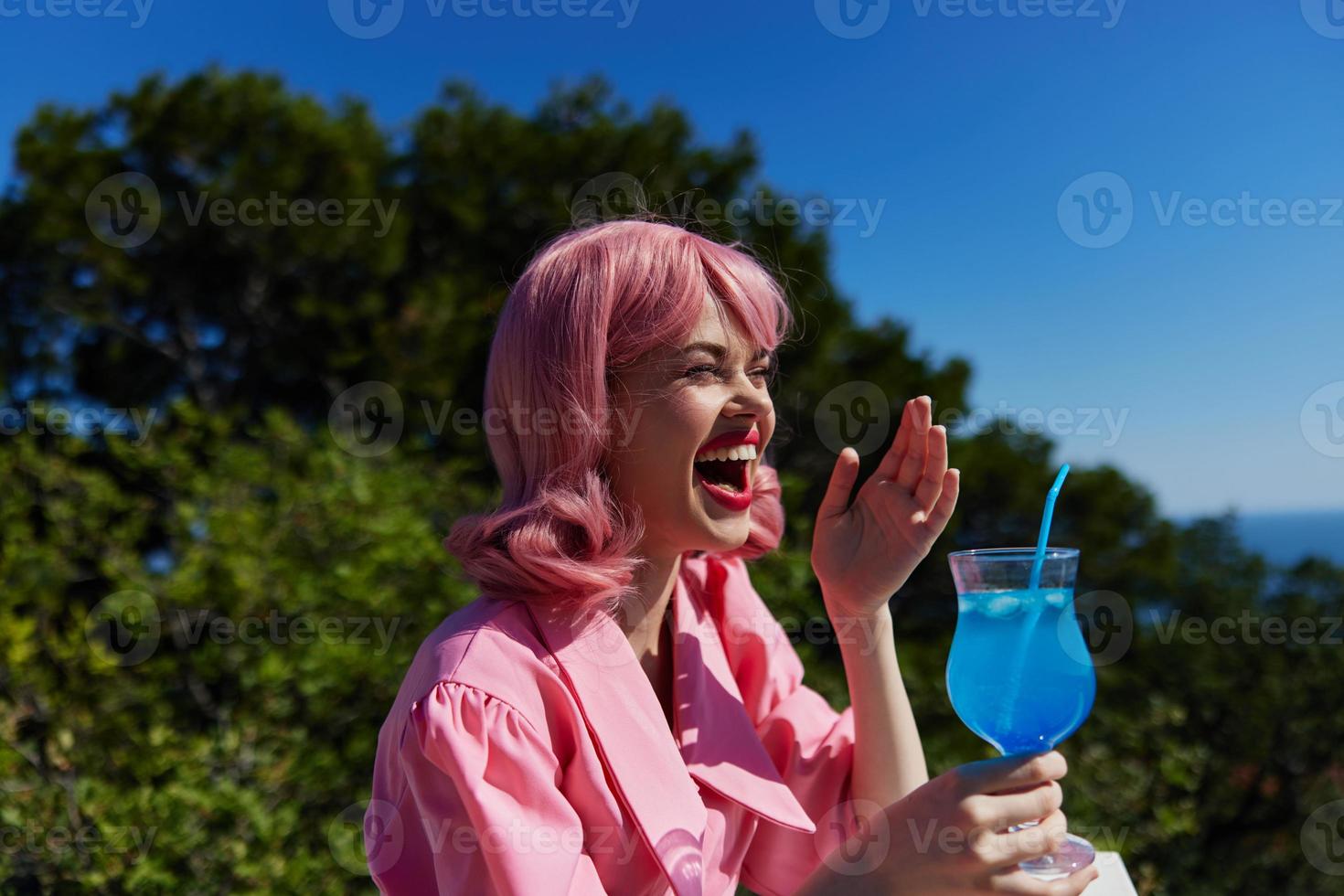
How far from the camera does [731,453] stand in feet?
5.50

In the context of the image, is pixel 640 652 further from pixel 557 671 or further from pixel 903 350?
pixel 903 350

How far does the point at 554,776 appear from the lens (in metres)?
1.45

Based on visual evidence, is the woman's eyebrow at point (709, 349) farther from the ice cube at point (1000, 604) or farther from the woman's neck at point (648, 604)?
the ice cube at point (1000, 604)

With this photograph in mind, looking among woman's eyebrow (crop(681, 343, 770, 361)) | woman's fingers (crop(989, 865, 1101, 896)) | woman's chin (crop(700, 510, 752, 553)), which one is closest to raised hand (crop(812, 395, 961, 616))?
woman's chin (crop(700, 510, 752, 553))

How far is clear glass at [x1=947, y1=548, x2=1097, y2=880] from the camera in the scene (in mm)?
1395

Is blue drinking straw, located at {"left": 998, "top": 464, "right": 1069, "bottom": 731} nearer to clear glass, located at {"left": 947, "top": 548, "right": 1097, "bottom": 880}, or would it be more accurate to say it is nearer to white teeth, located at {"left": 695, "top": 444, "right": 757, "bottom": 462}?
clear glass, located at {"left": 947, "top": 548, "right": 1097, "bottom": 880}

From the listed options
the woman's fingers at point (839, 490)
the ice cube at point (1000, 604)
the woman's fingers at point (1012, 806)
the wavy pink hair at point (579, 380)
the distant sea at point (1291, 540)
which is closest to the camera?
the woman's fingers at point (1012, 806)

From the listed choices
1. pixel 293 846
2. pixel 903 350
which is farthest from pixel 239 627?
pixel 903 350

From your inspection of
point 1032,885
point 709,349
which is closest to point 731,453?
point 709,349

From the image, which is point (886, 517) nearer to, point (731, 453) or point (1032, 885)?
point (731, 453)

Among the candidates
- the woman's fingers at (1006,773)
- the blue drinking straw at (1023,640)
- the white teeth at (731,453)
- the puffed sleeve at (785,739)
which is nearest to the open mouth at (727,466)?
the white teeth at (731,453)

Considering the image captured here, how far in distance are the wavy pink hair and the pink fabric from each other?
0.32 ft

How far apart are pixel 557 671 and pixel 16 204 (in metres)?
5.31

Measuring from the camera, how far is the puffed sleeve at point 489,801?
131 cm
